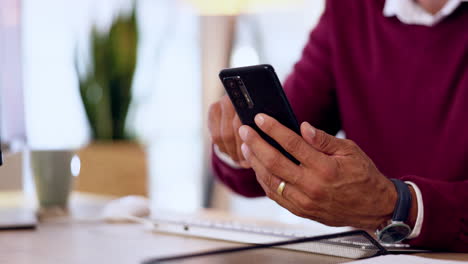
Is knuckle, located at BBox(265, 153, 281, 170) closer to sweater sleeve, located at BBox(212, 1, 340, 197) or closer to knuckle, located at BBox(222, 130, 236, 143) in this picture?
knuckle, located at BBox(222, 130, 236, 143)

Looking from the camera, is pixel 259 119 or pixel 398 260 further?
pixel 259 119

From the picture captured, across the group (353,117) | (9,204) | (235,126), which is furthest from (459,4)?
(9,204)

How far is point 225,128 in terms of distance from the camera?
1.25 meters

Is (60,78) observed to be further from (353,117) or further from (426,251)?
(426,251)

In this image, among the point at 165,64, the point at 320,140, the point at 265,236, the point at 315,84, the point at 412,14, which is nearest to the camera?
the point at 320,140

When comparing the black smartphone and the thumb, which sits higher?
the black smartphone

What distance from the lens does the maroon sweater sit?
1.38 m

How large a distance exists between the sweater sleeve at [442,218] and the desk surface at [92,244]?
1.1 inches

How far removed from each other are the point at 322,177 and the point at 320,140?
0.05 meters

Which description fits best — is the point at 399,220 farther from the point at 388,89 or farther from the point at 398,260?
the point at 388,89

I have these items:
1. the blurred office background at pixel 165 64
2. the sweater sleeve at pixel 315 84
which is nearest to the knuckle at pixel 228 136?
the sweater sleeve at pixel 315 84

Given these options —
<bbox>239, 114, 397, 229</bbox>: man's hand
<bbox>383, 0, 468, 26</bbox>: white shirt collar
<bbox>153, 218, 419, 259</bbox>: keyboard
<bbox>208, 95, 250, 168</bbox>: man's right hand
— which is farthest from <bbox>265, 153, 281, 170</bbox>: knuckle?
<bbox>383, 0, 468, 26</bbox>: white shirt collar

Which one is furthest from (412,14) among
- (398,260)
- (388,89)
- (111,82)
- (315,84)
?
(111,82)

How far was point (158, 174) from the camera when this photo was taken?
4.09 metres
